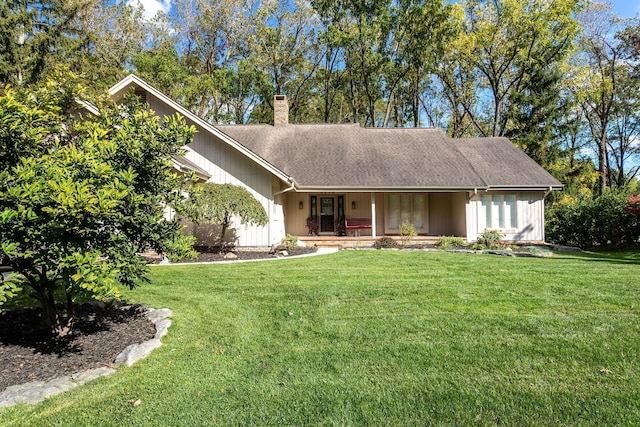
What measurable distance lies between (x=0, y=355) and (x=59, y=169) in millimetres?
2258

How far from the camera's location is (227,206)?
1105cm

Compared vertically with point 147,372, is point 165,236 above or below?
above

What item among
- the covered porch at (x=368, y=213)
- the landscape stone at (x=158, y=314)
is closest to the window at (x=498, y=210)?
the covered porch at (x=368, y=213)

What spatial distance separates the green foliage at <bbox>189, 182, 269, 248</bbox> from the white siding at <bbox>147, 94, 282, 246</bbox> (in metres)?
0.56

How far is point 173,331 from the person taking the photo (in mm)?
4742

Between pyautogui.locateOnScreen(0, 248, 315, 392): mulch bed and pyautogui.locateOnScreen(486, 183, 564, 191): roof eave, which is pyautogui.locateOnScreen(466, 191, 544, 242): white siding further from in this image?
pyautogui.locateOnScreen(0, 248, 315, 392): mulch bed

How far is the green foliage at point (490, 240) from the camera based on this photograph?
553 inches

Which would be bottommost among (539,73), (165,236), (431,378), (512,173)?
(431,378)

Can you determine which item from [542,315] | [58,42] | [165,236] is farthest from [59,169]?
[58,42]

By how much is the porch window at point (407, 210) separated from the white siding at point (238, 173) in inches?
238

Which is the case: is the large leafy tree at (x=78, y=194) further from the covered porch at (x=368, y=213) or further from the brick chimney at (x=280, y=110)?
the brick chimney at (x=280, y=110)

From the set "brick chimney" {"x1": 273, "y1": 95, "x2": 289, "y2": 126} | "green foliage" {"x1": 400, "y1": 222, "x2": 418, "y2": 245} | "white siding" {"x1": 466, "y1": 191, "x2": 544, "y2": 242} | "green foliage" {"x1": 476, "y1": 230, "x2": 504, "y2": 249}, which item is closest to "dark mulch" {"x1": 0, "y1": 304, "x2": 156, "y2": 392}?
"green foliage" {"x1": 400, "y1": 222, "x2": 418, "y2": 245}

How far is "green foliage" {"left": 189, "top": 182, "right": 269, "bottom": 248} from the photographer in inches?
424

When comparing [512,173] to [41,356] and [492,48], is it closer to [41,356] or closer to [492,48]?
[492,48]
